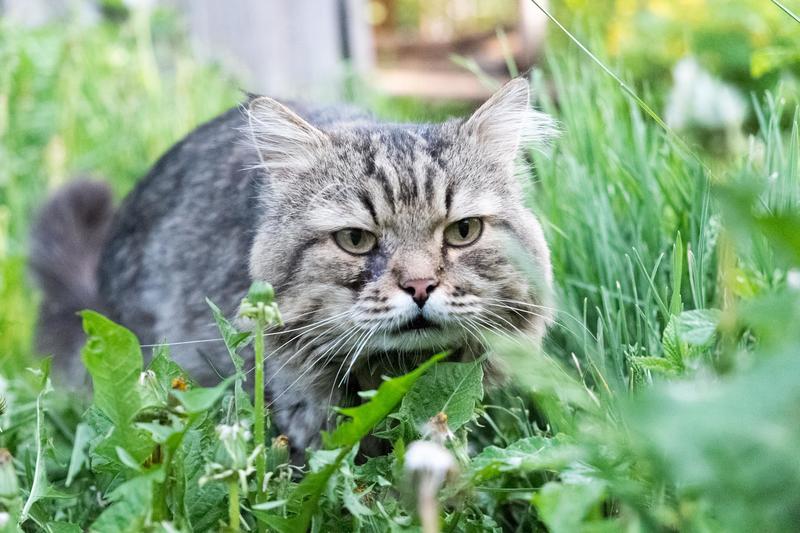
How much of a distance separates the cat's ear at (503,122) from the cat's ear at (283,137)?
13.6 inches

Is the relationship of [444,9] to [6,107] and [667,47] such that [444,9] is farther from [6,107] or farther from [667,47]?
[6,107]

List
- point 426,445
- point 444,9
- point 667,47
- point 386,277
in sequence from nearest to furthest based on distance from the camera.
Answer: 1. point 426,445
2. point 386,277
3. point 667,47
4. point 444,9

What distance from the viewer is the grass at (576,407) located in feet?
2.78

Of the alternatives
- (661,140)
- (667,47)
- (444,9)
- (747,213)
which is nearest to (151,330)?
(661,140)

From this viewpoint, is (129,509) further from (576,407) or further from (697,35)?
(697,35)

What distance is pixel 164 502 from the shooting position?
1.37m

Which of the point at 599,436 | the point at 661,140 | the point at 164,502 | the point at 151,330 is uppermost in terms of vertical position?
the point at 661,140

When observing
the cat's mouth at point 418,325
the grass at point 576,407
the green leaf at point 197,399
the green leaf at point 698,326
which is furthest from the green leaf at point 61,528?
the green leaf at point 698,326

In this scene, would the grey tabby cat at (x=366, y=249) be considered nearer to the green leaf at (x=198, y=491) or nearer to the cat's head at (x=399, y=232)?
the cat's head at (x=399, y=232)

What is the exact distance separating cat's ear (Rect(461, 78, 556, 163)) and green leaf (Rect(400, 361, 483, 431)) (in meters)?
0.68

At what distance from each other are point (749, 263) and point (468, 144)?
2.15ft

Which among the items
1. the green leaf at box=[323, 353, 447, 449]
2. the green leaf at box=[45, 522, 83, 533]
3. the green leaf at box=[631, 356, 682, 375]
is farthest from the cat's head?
the green leaf at box=[45, 522, 83, 533]

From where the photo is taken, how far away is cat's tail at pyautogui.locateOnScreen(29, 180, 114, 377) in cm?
286

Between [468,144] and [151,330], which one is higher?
[468,144]
